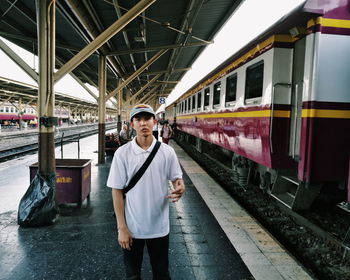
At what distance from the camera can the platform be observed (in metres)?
3.10

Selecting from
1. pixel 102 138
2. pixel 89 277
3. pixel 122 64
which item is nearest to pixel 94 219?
pixel 89 277

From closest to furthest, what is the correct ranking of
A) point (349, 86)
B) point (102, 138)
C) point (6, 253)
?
point (6, 253)
point (349, 86)
point (102, 138)

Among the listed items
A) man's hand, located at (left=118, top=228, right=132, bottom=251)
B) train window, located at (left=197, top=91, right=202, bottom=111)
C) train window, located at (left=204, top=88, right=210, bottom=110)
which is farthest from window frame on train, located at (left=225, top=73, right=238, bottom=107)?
man's hand, located at (left=118, top=228, right=132, bottom=251)

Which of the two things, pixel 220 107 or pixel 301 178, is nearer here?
pixel 301 178

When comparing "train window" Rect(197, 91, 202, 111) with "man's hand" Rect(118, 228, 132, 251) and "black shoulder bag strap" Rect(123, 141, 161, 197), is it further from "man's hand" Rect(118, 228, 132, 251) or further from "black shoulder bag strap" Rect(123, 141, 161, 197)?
"man's hand" Rect(118, 228, 132, 251)

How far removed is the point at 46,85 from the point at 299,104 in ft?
13.4

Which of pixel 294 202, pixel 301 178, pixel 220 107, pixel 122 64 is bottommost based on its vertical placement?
pixel 294 202

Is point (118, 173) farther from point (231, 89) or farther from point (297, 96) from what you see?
point (231, 89)

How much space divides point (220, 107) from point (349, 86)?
157 inches

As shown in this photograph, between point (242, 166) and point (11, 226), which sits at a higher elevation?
point (242, 166)

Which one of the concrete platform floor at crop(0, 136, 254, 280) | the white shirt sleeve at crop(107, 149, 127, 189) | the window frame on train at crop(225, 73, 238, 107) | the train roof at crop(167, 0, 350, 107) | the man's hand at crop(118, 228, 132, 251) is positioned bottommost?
the concrete platform floor at crop(0, 136, 254, 280)

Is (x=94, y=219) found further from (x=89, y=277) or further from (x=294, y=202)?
(x=294, y=202)

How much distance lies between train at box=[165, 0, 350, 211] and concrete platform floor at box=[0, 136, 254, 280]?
5.07 feet

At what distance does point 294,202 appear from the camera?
175 inches
